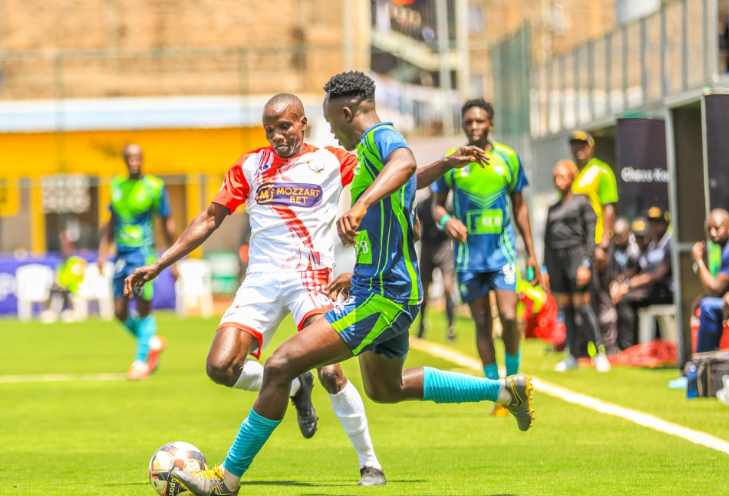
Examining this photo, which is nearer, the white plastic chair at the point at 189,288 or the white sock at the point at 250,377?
the white sock at the point at 250,377

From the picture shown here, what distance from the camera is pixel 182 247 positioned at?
237 inches

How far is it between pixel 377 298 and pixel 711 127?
19.3ft

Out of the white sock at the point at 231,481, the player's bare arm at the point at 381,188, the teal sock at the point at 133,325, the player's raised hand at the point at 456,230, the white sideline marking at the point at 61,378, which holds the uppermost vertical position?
the player's bare arm at the point at 381,188

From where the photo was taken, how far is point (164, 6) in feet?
126

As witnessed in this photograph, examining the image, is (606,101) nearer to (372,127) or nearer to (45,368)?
(45,368)

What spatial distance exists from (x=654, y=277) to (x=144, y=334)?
223 inches

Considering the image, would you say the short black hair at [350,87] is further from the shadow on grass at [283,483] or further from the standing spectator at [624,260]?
the standing spectator at [624,260]

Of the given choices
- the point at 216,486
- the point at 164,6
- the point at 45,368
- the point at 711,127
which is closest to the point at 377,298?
the point at 216,486

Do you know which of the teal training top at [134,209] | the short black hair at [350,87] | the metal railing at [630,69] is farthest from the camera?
the metal railing at [630,69]

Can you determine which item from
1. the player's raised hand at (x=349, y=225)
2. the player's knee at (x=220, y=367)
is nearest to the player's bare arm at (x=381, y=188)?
the player's raised hand at (x=349, y=225)

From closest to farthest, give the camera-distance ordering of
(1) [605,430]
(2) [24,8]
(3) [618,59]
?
(1) [605,430] < (3) [618,59] < (2) [24,8]

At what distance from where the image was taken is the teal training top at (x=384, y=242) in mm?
5492

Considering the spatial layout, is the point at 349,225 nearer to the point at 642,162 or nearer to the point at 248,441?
the point at 248,441

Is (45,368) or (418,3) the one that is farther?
(418,3)
